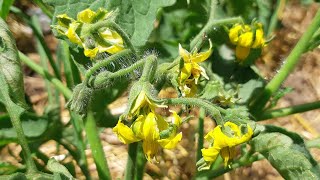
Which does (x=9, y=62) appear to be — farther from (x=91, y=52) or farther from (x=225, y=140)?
(x=225, y=140)

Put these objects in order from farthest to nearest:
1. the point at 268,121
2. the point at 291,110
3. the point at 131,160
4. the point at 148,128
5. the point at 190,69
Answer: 1. the point at 268,121
2. the point at 291,110
3. the point at 131,160
4. the point at 190,69
5. the point at 148,128

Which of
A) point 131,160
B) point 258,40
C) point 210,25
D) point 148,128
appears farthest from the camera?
point 258,40

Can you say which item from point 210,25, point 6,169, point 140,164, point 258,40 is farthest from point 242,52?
point 6,169

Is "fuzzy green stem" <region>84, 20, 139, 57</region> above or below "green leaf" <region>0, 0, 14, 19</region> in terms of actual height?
below

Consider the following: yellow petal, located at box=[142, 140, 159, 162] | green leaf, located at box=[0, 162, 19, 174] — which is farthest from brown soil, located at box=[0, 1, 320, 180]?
yellow petal, located at box=[142, 140, 159, 162]

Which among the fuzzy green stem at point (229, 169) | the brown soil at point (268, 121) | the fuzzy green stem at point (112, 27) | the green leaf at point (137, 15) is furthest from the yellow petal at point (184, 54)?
the brown soil at point (268, 121)

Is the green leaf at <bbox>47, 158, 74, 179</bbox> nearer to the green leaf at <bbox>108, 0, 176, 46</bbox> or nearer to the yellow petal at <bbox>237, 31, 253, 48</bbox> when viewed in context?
the green leaf at <bbox>108, 0, 176, 46</bbox>

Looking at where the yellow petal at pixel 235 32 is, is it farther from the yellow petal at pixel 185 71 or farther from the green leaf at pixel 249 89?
the yellow petal at pixel 185 71

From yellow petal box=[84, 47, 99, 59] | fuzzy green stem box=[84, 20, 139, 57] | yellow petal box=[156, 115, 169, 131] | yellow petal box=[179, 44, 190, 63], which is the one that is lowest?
yellow petal box=[156, 115, 169, 131]
